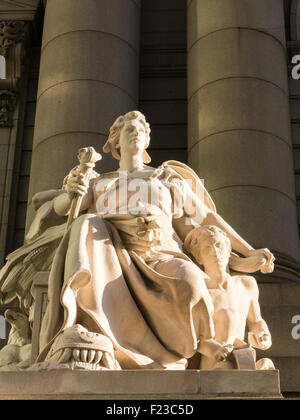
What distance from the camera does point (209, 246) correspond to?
769cm

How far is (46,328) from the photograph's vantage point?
22.0 ft

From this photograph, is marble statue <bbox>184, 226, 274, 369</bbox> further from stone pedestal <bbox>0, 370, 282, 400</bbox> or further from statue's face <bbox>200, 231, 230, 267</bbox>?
stone pedestal <bbox>0, 370, 282, 400</bbox>

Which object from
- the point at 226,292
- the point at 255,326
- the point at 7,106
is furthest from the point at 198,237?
the point at 7,106

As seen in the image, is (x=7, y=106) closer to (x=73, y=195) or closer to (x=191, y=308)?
(x=73, y=195)

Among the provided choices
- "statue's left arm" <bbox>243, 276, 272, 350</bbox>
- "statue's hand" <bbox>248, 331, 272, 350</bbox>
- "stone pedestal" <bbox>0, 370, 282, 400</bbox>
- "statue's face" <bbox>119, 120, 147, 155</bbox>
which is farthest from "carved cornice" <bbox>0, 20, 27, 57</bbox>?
"stone pedestal" <bbox>0, 370, 282, 400</bbox>

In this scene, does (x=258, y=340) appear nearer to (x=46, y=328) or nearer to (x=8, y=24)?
(x=46, y=328)

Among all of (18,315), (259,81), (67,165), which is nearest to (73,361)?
(18,315)

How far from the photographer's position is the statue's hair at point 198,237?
25.4 feet

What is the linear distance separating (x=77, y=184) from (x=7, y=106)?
944 cm

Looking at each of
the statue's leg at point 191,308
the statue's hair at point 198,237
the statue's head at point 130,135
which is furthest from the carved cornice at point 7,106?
the statue's leg at point 191,308

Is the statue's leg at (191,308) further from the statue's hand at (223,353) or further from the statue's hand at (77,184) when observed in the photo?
the statue's hand at (77,184)

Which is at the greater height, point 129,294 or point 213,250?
point 213,250

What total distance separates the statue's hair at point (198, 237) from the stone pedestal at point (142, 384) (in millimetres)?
2026
